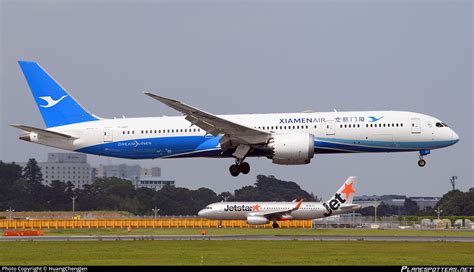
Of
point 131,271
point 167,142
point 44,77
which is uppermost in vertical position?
point 44,77

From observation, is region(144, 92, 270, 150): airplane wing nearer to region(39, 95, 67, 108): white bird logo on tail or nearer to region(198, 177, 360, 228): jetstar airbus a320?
region(39, 95, 67, 108): white bird logo on tail

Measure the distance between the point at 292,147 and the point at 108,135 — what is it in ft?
41.6

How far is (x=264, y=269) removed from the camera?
40125 mm

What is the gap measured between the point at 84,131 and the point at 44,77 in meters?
6.55

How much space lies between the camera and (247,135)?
6100 cm

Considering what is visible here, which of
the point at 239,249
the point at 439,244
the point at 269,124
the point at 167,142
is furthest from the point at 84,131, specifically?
the point at 439,244

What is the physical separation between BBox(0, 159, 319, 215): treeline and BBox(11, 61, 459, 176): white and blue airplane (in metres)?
58.4

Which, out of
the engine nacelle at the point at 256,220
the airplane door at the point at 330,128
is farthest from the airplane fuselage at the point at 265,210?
the airplane door at the point at 330,128

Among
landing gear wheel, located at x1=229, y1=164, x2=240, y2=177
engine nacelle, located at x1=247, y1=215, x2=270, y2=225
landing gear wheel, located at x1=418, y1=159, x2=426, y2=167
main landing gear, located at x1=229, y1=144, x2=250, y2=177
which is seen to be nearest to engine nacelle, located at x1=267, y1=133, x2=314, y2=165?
main landing gear, located at x1=229, y1=144, x2=250, y2=177

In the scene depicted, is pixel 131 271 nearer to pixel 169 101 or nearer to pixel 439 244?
pixel 169 101

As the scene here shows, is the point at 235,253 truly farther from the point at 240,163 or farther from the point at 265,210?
the point at 265,210

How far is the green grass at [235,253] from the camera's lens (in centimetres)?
4428

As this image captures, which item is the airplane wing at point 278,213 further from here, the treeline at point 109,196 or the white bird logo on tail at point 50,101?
the treeline at point 109,196

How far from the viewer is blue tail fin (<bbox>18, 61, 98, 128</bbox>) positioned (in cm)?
6656
